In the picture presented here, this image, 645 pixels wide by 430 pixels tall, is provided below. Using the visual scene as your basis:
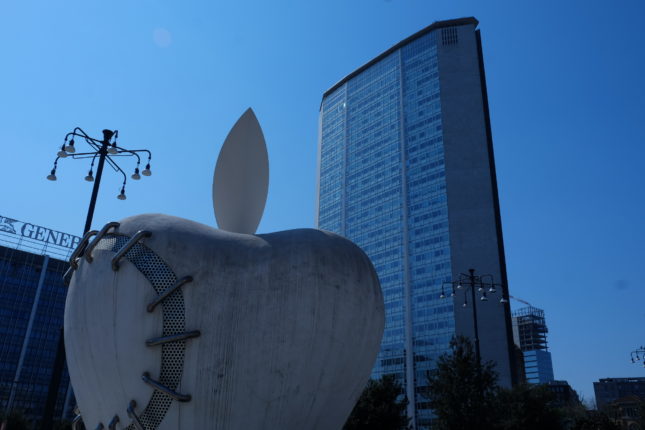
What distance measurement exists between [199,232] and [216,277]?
1.18 metres

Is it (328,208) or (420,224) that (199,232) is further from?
(328,208)

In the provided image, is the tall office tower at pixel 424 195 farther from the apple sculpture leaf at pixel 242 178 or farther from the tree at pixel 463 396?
the apple sculpture leaf at pixel 242 178

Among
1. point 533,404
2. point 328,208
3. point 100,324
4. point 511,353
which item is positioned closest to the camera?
point 100,324

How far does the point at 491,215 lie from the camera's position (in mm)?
97812

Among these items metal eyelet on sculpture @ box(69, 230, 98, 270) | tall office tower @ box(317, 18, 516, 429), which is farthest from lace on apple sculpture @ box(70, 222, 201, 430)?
tall office tower @ box(317, 18, 516, 429)

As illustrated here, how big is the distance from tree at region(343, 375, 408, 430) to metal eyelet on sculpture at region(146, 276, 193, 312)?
20.3m

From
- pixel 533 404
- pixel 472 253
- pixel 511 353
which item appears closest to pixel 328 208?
pixel 472 253

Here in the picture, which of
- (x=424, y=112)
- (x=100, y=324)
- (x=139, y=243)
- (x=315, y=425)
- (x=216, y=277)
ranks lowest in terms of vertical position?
(x=315, y=425)

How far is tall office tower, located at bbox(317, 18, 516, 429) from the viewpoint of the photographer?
96.1 metres

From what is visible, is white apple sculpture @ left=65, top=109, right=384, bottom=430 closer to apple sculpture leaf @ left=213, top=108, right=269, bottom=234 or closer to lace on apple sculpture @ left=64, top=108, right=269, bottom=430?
lace on apple sculpture @ left=64, top=108, right=269, bottom=430

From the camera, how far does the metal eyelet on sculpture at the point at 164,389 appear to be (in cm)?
923

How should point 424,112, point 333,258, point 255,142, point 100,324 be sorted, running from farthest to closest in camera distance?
point 424,112 < point 255,142 < point 333,258 < point 100,324

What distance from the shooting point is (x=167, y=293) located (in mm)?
9648

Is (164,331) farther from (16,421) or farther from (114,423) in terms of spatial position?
(16,421)
